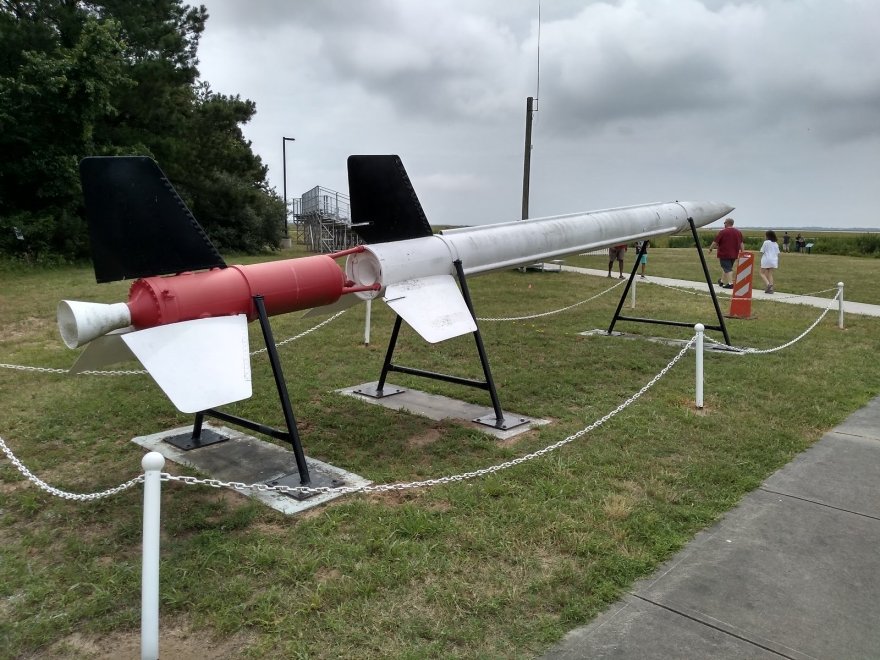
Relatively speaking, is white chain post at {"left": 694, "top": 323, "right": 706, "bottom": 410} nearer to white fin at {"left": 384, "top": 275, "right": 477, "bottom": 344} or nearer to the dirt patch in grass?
white fin at {"left": 384, "top": 275, "right": 477, "bottom": 344}

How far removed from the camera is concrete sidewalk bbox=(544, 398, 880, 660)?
257cm

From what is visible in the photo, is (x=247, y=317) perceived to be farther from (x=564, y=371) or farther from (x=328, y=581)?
(x=564, y=371)

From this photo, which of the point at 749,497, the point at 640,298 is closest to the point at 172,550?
the point at 749,497

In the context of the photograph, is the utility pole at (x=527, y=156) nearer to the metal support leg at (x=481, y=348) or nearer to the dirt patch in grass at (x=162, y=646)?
the metal support leg at (x=481, y=348)

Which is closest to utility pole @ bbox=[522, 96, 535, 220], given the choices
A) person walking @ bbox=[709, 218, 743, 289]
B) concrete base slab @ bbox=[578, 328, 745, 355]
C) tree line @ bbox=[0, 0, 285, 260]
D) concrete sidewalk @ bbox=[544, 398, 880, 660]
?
person walking @ bbox=[709, 218, 743, 289]

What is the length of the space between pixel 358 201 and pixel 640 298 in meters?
9.34

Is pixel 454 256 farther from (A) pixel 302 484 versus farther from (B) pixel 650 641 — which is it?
(B) pixel 650 641

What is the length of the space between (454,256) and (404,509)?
2190mm

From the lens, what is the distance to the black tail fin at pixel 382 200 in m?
4.74

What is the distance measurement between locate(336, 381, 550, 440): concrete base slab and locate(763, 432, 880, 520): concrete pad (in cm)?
185

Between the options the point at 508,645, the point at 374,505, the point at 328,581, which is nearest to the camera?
the point at 508,645

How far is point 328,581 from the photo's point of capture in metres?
2.98

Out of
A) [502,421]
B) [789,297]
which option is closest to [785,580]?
[502,421]

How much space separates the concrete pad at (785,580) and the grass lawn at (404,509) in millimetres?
166
